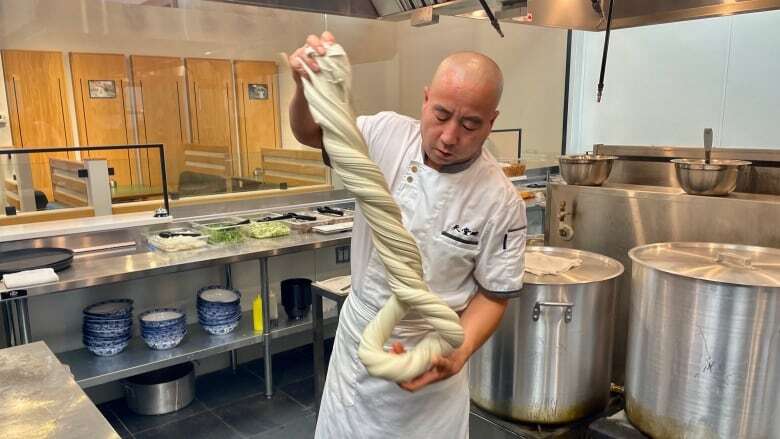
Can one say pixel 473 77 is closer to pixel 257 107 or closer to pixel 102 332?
pixel 102 332

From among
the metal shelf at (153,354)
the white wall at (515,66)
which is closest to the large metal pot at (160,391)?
the metal shelf at (153,354)

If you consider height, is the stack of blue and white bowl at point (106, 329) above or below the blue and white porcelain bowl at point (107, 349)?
above

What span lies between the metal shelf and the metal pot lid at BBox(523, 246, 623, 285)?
1655 mm

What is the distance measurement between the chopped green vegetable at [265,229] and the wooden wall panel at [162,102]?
1212 mm

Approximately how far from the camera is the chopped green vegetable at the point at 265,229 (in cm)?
293

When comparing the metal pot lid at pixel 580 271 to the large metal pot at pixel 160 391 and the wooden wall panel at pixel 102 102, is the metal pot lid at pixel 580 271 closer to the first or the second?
the large metal pot at pixel 160 391

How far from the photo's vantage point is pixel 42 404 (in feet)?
3.15

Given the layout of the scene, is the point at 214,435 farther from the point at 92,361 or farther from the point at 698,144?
the point at 698,144

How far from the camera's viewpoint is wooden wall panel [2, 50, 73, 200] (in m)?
3.70

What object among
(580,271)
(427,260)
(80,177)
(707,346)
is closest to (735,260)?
(707,346)

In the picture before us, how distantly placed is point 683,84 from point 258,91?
3401 mm

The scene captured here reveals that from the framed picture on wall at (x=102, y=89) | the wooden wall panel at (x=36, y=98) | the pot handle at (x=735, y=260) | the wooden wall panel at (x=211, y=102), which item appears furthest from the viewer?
the wooden wall panel at (x=211, y=102)

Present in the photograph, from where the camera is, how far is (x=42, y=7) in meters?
3.58

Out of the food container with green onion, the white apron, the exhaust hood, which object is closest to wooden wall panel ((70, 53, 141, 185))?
the food container with green onion
